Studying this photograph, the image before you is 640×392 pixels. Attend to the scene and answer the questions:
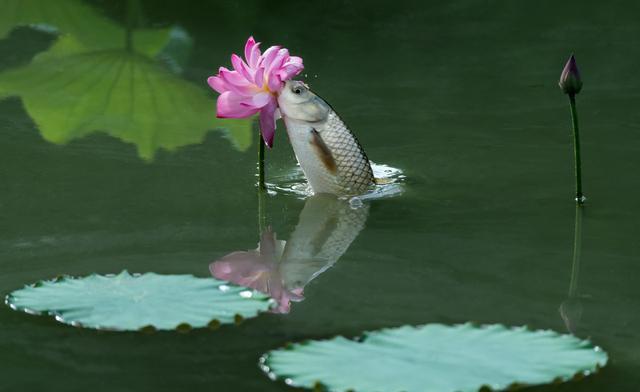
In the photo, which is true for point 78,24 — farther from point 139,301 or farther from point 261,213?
point 139,301

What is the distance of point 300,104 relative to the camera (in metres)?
2.58

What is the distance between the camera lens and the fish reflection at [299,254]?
2078 mm

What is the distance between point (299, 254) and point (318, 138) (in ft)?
1.27

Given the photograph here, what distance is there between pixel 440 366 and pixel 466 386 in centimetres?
7

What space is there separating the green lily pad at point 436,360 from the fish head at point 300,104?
98cm

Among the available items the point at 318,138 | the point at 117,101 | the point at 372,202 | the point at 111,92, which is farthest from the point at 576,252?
the point at 111,92

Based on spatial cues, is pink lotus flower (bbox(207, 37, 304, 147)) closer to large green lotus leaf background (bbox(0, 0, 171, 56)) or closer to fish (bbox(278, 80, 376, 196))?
fish (bbox(278, 80, 376, 196))

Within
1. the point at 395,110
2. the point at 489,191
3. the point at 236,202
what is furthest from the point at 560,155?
the point at 236,202

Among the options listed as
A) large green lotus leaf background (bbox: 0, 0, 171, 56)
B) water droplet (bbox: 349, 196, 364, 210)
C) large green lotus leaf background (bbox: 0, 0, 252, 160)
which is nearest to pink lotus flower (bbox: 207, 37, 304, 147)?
water droplet (bbox: 349, 196, 364, 210)

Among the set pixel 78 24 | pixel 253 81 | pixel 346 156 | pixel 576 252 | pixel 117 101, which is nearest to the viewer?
pixel 576 252

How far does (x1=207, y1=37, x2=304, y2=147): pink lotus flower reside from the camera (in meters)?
2.49

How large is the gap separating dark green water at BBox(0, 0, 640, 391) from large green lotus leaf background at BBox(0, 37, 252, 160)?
0.04ft

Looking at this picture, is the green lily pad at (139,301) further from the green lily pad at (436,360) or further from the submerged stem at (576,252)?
the submerged stem at (576,252)

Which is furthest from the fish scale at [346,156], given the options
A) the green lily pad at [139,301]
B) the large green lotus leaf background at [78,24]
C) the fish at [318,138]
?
the large green lotus leaf background at [78,24]
